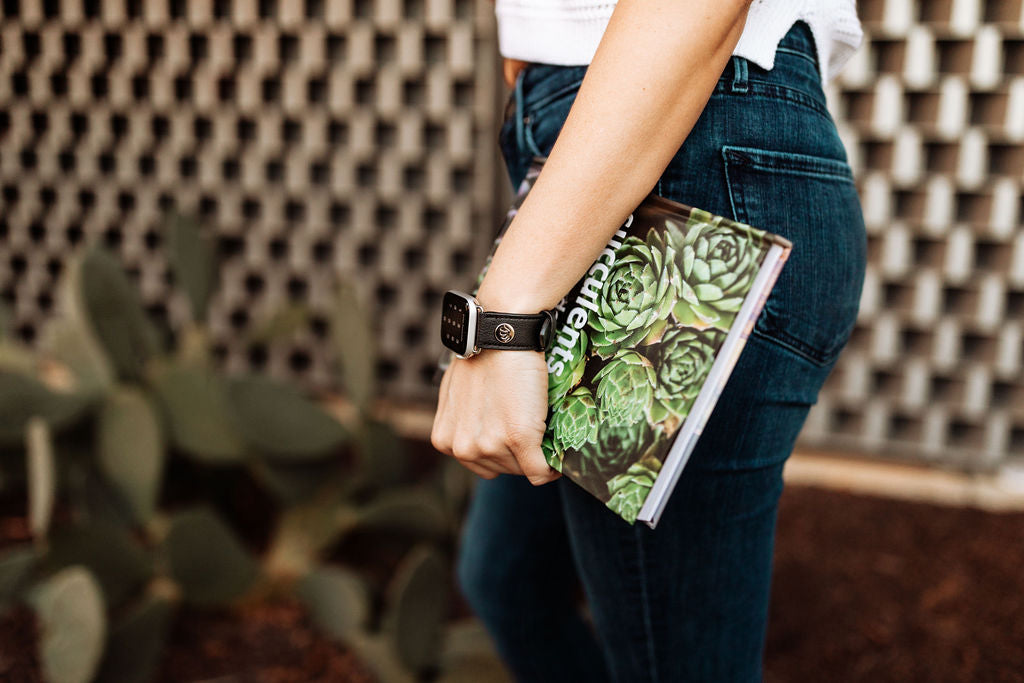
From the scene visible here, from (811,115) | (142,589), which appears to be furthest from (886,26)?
(142,589)

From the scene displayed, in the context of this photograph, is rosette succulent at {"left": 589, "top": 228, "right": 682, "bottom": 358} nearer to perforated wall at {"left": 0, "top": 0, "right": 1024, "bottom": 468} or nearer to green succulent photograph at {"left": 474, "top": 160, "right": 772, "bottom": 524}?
green succulent photograph at {"left": 474, "top": 160, "right": 772, "bottom": 524}

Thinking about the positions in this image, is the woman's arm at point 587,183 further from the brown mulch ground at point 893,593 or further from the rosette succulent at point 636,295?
the brown mulch ground at point 893,593

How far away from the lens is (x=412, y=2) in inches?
77.6

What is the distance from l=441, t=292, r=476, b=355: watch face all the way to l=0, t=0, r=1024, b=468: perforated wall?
5.16 ft

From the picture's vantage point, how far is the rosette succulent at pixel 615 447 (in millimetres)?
442

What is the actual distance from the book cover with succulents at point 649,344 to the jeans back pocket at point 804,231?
0.05 m

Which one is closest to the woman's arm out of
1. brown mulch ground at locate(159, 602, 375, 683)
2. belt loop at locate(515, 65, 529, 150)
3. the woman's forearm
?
the woman's forearm

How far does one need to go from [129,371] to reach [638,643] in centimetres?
104

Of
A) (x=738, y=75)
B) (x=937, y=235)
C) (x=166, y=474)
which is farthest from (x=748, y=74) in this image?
(x=937, y=235)

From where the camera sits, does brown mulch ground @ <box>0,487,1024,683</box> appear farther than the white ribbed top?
Yes

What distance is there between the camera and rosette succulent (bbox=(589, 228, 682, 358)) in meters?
0.45

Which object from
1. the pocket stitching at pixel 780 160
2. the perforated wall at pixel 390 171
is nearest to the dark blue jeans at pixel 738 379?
the pocket stitching at pixel 780 160

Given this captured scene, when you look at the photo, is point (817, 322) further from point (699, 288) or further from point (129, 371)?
point (129, 371)

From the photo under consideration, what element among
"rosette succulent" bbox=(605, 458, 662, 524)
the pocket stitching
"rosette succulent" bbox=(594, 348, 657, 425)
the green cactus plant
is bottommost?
the green cactus plant
